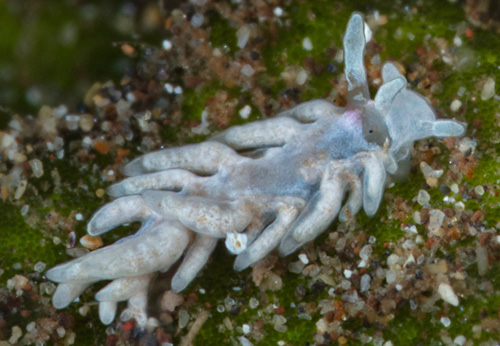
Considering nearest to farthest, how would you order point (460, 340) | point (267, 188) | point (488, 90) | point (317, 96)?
point (460, 340)
point (267, 188)
point (488, 90)
point (317, 96)

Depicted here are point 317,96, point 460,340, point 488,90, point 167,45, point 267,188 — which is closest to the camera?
point 460,340

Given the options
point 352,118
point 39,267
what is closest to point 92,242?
point 39,267

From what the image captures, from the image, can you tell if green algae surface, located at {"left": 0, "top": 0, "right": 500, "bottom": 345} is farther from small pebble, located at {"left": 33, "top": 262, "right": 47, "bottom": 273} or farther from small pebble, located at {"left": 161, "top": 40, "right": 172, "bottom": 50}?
small pebble, located at {"left": 161, "top": 40, "right": 172, "bottom": 50}

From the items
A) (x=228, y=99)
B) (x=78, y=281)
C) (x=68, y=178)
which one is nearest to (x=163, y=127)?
(x=228, y=99)

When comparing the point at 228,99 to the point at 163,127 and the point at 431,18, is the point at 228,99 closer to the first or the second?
the point at 163,127

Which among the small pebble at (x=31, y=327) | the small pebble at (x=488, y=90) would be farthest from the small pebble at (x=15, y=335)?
the small pebble at (x=488, y=90)

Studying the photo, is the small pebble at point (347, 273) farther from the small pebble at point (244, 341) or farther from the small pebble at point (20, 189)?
the small pebble at point (20, 189)

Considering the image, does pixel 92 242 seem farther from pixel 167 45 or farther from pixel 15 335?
pixel 167 45

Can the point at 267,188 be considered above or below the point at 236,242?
above

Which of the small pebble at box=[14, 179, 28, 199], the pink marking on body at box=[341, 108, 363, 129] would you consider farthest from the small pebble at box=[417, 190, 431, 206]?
the small pebble at box=[14, 179, 28, 199]
